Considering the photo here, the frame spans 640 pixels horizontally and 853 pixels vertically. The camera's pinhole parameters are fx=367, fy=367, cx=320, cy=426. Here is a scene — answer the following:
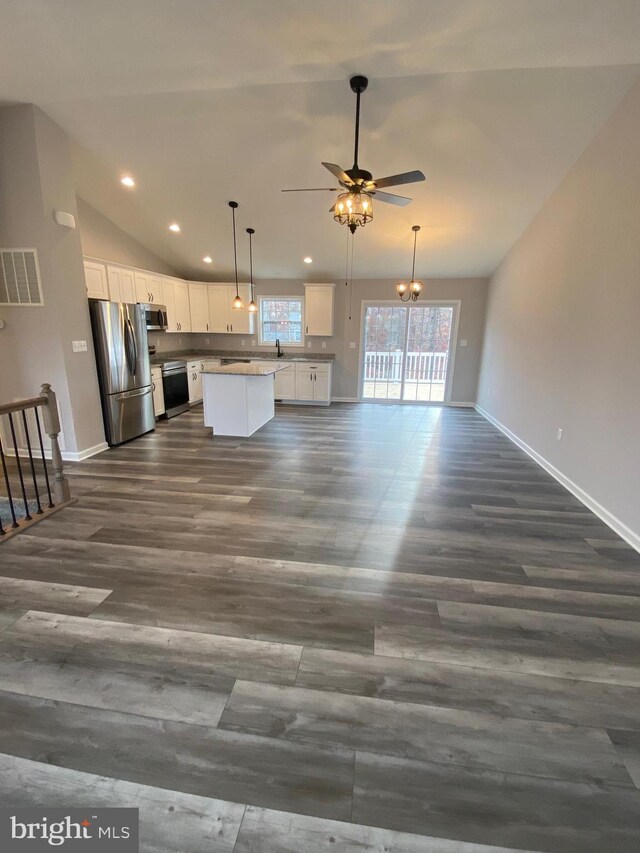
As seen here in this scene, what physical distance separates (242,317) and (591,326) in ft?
20.1

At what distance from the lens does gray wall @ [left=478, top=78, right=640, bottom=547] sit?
291cm

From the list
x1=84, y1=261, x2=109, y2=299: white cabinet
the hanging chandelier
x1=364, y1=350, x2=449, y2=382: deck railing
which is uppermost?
the hanging chandelier

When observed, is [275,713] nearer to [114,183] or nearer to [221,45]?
[221,45]

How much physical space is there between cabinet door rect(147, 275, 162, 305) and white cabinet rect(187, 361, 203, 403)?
1.21 metres

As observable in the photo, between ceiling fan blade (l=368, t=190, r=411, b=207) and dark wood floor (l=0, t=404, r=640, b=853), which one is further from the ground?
ceiling fan blade (l=368, t=190, r=411, b=207)

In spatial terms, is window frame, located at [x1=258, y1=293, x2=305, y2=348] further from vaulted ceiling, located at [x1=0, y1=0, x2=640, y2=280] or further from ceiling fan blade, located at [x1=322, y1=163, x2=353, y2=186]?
ceiling fan blade, located at [x1=322, y1=163, x2=353, y2=186]

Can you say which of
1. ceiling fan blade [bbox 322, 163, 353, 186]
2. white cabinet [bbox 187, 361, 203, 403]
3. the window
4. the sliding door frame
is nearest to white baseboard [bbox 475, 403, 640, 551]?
the sliding door frame

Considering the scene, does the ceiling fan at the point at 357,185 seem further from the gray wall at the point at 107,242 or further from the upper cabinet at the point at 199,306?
the upper cabinet at the point at 199,306

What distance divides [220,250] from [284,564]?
608cm

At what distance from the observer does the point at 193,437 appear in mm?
5195

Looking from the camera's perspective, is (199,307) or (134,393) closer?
(134,393)

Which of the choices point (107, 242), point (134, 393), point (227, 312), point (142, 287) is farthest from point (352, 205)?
point (227, 312)

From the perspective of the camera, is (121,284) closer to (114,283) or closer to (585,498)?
(114,283)

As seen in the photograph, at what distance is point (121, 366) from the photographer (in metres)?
4.62
